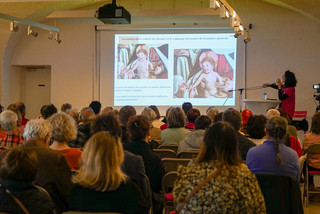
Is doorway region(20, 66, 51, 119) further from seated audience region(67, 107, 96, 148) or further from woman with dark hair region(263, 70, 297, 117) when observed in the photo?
seated audience region(67, 107, 96, 148)

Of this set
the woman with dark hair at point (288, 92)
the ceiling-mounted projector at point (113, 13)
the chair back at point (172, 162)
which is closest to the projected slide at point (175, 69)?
the woman with dark hair at point (288, 92)

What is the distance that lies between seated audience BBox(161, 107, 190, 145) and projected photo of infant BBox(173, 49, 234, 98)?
19.9 feet

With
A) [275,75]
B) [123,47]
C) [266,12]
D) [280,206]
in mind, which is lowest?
[280,206]

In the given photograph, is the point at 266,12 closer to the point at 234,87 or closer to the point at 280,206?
the point at 234,87

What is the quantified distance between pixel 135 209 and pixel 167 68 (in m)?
9.01

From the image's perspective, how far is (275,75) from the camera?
35.9 feet

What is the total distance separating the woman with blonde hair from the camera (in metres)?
2.37

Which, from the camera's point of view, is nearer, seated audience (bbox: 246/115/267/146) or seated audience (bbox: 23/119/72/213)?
seated audience (bbox: 23/119/72/213)

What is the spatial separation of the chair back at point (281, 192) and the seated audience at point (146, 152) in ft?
3.35

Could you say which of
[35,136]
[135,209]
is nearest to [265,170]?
[135,209]

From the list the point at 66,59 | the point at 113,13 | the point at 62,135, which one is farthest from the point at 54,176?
the point at 66,59

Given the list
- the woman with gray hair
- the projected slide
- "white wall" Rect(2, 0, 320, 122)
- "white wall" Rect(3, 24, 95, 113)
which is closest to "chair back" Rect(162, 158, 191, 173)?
the woman with gray hair

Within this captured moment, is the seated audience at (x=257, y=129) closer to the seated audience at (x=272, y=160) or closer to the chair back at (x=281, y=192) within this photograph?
the seated audience at (x=272, y=160)

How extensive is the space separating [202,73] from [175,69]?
2.34ft
